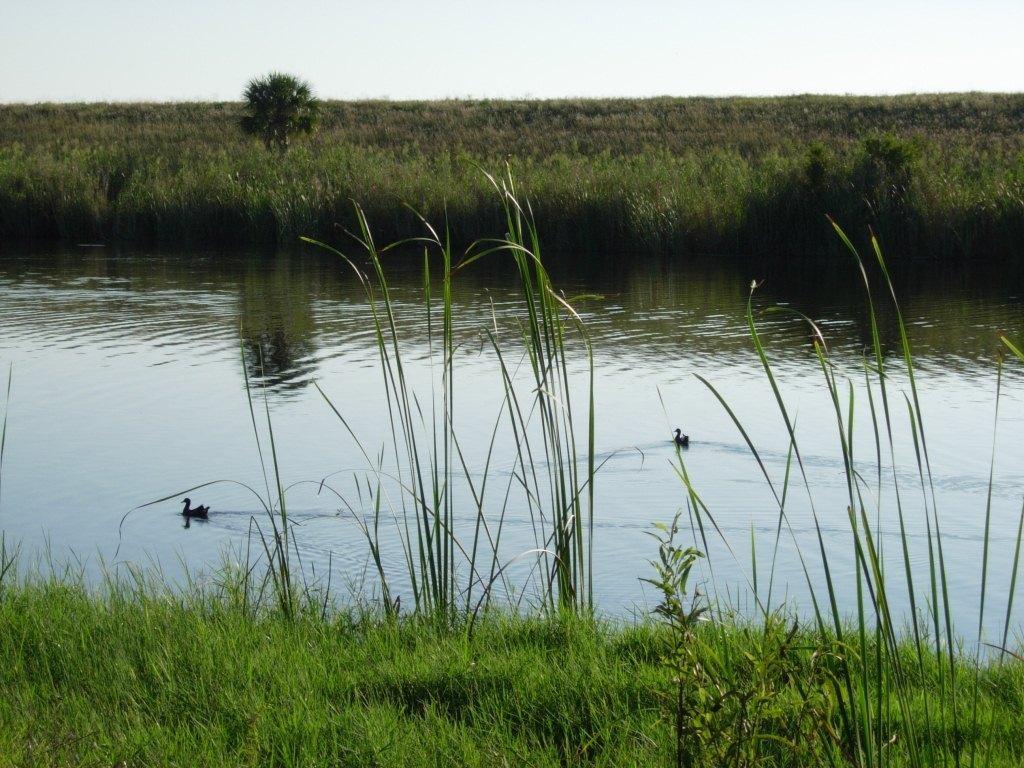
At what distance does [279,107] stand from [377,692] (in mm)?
27596

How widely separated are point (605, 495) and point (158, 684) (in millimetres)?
2932

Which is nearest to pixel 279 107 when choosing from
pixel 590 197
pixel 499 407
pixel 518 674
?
pixel 590 197

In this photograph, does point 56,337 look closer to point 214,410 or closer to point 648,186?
point 214,410

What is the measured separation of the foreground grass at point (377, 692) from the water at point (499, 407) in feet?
1.72

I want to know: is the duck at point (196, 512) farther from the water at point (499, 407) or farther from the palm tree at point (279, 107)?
the palm tree at point (279, 107)

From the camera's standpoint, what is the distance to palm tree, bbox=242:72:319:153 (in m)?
28.4

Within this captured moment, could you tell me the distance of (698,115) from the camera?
41562 mm

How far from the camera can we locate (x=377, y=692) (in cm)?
253

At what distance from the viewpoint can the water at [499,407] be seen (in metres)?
4.54

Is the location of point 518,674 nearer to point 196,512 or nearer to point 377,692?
point 377,692

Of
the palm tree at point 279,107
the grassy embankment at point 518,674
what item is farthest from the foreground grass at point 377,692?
the palm tree at point 279,107

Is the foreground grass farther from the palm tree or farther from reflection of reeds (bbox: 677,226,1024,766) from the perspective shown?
the palm tree

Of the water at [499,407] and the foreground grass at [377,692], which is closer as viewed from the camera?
the foreground grass at [377,692]

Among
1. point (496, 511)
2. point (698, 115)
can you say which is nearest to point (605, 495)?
point (496, 511)
